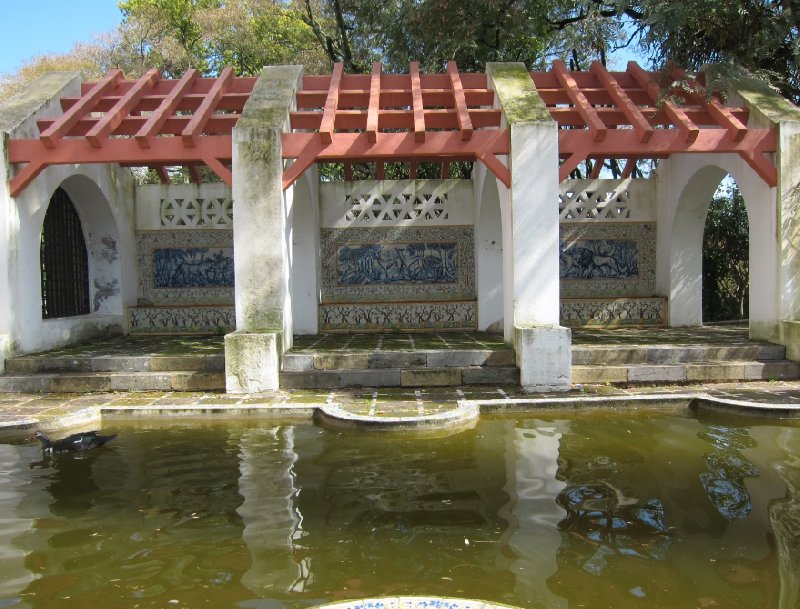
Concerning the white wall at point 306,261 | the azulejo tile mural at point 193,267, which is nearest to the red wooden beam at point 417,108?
the white wall at point 306,261

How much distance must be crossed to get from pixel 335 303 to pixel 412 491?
6970 mm

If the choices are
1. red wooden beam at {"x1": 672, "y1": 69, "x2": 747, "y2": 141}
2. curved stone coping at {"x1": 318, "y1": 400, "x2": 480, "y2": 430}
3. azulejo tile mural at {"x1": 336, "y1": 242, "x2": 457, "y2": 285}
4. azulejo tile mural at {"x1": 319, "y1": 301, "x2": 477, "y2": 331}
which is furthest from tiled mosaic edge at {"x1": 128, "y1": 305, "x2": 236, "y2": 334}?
red wooden beam at {"x1": 672, "y1": 69, "x2": 747, "y2": 141}

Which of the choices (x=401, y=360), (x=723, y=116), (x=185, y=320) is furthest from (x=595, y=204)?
(x=185, y=320)

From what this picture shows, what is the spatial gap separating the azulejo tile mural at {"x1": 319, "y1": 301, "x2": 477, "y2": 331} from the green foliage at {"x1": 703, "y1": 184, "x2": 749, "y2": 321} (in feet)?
17.9

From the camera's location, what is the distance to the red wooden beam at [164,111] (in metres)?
7.62

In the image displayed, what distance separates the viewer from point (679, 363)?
7.70 m

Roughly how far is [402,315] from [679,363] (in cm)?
454

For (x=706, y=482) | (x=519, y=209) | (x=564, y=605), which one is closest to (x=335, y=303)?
(x=519, y=209)

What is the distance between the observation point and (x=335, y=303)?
427 inches

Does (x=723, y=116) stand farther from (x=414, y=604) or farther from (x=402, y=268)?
(x=414, y=604)

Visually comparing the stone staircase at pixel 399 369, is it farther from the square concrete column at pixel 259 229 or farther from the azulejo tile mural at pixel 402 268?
the azulejo tile mural at pixel 402 268

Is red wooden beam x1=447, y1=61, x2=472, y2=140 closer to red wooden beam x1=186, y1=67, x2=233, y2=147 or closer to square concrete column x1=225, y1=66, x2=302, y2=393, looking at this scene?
square concrete column x1=225, y1=66, x2=302, y2=393

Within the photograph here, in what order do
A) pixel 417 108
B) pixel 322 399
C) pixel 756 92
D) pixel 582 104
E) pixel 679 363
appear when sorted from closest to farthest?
pixel 322 399 < pixel 679 363 < pixel 417 108 < pixel 582 104 < pixel 756 92

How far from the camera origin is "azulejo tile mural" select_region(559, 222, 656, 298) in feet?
36.0
